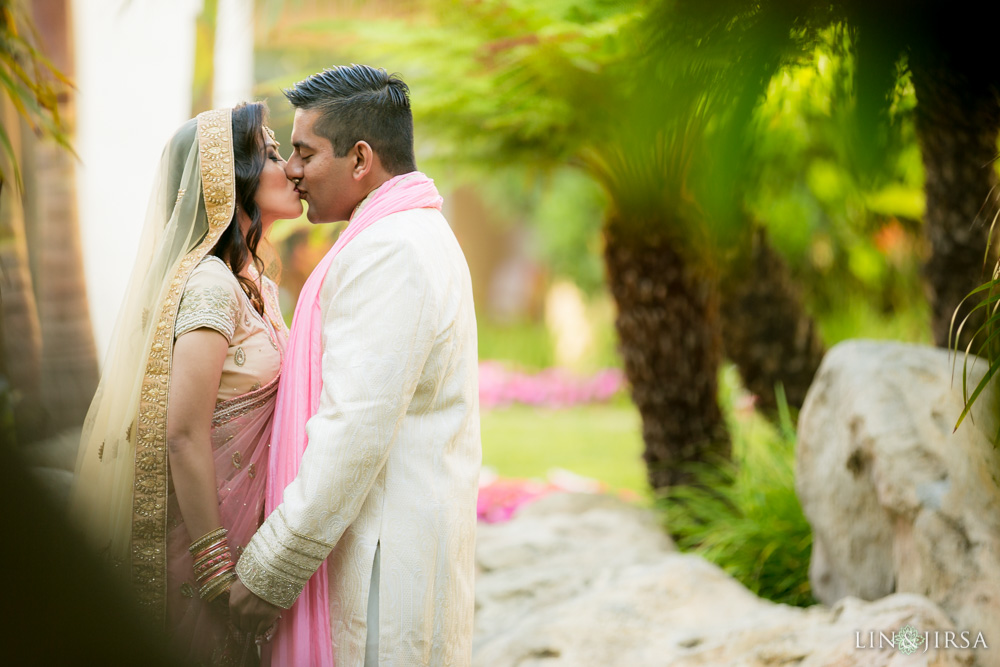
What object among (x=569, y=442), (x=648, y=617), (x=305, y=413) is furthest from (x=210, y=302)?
(x=569, y=442)

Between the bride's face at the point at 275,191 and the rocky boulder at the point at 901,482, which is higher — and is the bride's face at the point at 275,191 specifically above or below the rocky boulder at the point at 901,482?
above

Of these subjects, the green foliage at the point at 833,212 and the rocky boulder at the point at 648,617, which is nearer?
the rocky boulder at the point at 648,617

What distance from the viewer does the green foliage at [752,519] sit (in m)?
3.80

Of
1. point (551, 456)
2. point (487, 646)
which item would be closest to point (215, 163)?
point (487, 646)

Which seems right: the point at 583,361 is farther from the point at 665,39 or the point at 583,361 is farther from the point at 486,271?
the point at 665,39

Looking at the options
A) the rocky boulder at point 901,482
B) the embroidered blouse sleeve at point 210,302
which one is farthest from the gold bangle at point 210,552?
the rocky boulder at point 901,482

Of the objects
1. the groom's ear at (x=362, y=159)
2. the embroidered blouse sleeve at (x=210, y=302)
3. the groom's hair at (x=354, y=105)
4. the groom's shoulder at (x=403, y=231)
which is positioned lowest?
the embroidered blouse sleeve at (x=210, y=302)

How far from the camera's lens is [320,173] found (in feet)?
6.48

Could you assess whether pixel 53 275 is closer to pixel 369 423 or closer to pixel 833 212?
pixel 369 423

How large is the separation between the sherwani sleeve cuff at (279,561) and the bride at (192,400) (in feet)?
0.32

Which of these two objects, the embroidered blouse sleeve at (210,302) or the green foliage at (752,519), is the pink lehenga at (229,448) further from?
the green foliage at (752,519)

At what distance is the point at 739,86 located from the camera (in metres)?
1.27

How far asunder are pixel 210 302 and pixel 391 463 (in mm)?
570

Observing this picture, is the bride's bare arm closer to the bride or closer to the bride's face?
the bride
